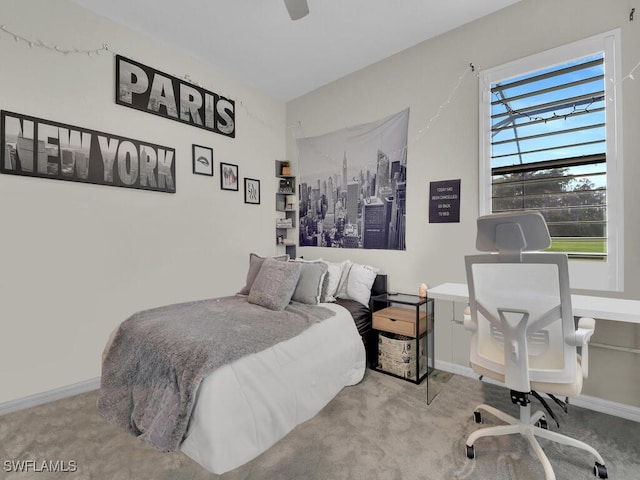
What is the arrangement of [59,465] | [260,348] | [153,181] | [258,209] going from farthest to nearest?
[258,209] → [153,181] → [260,348] → [59,465]

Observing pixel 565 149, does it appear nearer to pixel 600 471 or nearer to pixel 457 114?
pixel 457 114

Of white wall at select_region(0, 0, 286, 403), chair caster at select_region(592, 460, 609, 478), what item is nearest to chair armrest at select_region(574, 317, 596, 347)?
chair caster at select_region(592, 460, 609, 478)

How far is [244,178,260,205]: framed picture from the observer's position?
368cm

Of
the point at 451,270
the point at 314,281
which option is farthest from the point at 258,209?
the point at 451,270

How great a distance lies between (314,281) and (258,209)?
153cm

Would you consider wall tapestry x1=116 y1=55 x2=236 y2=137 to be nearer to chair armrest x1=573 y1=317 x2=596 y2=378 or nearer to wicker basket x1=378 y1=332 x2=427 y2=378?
wicker basket x1=378 y1=332 x2=427 y2=378

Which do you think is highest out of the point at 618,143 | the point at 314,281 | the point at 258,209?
the point at 618,143

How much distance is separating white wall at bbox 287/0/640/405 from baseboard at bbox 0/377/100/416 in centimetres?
250

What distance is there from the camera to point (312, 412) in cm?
199

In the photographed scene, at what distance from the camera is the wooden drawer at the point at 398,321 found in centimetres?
255

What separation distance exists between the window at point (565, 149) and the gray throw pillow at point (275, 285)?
1.68 meters

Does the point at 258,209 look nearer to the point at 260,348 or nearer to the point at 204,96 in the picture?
the point at 204,96

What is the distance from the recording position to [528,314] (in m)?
1.46

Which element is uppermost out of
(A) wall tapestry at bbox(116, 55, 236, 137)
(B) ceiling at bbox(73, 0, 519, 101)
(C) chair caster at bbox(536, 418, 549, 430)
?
(B) ceiling at bbox(73, 0, 519, 101)
